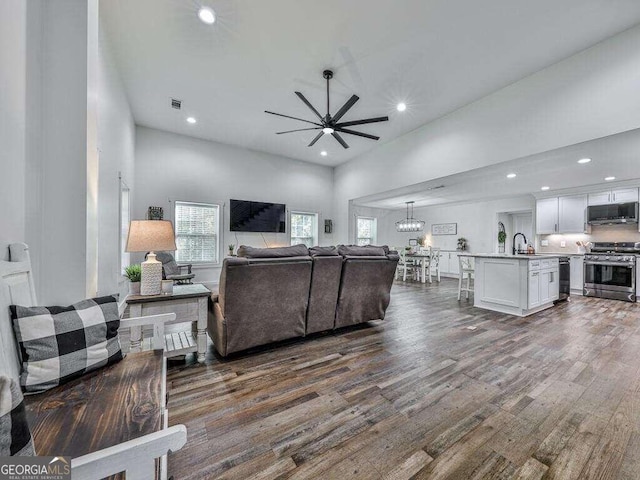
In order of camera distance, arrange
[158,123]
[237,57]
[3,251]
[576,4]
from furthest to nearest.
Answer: [158,123] < [237,57] < [576,4] < [3,251]

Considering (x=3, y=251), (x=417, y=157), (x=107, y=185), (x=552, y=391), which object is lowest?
(x=552, y=391)

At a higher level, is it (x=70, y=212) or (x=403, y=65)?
(x=403, y=65)

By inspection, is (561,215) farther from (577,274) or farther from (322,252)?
(322,252)

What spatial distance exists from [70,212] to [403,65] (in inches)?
150

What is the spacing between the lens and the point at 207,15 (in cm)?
273

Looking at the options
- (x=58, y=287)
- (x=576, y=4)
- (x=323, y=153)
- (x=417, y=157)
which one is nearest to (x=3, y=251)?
(x=58, y=287)

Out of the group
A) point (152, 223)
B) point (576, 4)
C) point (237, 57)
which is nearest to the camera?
point (152, 223)

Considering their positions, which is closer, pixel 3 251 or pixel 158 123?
pixel 3 251

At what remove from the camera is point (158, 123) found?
5.19 metres

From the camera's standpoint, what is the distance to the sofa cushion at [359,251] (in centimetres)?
311

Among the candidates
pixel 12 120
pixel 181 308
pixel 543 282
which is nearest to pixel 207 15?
pixel 12 120

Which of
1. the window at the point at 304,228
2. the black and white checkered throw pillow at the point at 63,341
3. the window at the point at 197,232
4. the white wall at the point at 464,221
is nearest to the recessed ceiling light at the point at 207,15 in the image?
the black and white checkered throw pillow at the point at 63,341

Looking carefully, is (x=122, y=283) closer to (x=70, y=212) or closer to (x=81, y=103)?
(x=70, y=212)

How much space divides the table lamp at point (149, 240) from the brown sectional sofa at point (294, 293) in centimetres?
50
